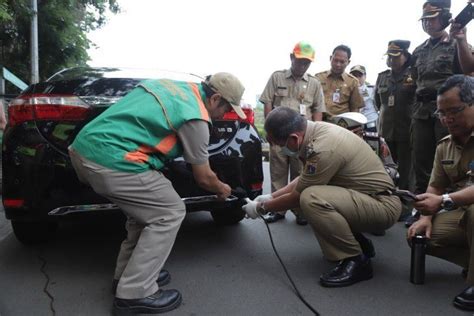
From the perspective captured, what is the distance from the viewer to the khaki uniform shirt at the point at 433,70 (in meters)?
3.45

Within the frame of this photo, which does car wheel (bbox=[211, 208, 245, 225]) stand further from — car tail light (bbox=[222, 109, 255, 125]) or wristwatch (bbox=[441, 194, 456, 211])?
wristwatch (bbox=[441, 194, 456, 211])

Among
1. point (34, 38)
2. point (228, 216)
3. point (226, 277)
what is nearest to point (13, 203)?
point (226, 277)

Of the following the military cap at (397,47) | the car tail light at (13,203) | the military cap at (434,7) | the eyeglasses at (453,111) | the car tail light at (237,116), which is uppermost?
the military cap at (434,7)

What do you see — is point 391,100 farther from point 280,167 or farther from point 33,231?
point 33,231

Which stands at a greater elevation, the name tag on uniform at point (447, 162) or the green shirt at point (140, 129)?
the green shirt at point (140, 129)

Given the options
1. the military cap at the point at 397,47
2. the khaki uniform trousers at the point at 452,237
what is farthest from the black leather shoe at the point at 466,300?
the military cap at the point at 397,47

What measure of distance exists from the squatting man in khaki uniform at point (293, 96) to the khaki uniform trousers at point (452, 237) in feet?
4.45

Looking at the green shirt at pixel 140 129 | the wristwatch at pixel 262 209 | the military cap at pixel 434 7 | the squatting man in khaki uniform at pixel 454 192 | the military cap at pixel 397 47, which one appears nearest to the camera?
the green shirt at pixel 140 129

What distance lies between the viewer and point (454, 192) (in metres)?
2.32

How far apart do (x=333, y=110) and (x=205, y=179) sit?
8.23 ft

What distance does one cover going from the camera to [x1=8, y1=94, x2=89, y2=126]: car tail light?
7.64 feet

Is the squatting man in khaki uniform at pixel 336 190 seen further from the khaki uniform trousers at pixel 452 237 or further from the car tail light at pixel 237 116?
the car tail light at pixel 237 116

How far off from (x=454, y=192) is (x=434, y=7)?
1865mm

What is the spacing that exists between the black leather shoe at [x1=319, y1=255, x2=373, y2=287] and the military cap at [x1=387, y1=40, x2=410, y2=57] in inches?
89.8
